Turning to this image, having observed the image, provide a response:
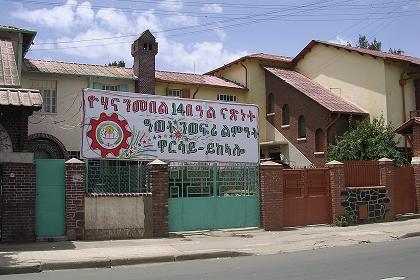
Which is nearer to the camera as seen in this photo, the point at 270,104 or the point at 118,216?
the point at 118,216

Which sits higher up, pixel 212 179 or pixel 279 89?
pixel 279 89

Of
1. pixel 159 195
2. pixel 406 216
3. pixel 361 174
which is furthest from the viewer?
pixel 406 216

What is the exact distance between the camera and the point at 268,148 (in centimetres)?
3272

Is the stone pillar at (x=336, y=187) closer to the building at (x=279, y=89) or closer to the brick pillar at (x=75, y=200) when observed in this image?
the brick pillar at (x=75, y=200)

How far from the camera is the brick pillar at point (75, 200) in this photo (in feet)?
45.2

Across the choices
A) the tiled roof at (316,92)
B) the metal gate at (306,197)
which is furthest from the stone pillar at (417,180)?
the tiled roof at (316,92)

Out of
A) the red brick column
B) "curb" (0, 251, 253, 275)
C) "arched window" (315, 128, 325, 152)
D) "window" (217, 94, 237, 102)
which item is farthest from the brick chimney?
"curb" (0, 251, 253, 275)

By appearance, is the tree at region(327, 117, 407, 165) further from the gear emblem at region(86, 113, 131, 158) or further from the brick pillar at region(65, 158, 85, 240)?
the brick pillar at region(65, 158, 85, 240)

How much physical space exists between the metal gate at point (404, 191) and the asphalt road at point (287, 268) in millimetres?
8241

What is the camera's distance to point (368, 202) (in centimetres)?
1884

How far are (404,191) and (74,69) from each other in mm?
17318

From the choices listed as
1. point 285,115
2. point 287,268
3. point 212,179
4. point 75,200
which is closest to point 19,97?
point 75,200

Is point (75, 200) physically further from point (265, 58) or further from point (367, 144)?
point (265, 58)

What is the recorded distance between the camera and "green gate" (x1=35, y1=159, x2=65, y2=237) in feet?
44.8
